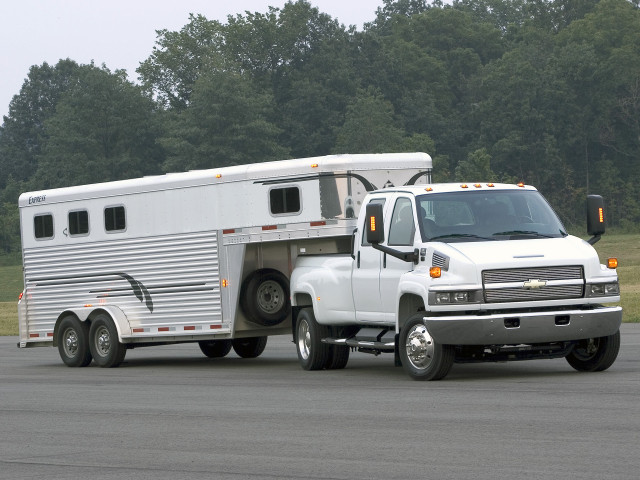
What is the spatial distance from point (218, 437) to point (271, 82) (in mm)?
126153

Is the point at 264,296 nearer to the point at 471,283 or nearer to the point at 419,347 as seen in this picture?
the point at 419,347

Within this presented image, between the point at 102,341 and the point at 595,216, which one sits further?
the point at 102,341

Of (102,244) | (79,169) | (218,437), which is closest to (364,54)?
(79,169)

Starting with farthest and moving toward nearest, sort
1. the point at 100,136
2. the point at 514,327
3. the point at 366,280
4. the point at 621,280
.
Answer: the point at 100,136 → the point at 621,280 → the point at 366,280 → the point at 514,327

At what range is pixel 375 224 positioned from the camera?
1694 cm

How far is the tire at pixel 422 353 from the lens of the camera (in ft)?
53.3

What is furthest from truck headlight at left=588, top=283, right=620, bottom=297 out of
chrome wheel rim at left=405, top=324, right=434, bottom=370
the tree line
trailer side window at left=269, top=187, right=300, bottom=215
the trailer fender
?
the tree line

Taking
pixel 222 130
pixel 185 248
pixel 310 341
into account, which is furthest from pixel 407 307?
pixel 222 130

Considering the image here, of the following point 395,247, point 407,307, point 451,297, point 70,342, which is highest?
point 395,247

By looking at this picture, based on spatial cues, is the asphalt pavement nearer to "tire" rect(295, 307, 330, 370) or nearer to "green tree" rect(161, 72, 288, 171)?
"tire" rect(295, 307, 330, 370)

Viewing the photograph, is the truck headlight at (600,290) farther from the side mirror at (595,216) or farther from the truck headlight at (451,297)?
the truck headlight at (451,297)

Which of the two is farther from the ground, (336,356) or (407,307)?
(407,307)

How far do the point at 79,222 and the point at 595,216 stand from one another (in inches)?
384

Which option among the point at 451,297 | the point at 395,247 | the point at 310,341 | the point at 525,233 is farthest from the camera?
the point at 310,341
